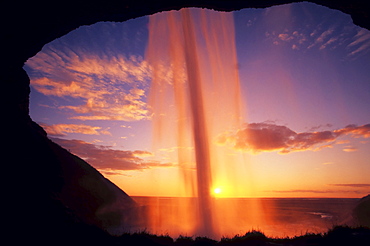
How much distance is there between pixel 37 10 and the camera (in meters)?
9.09

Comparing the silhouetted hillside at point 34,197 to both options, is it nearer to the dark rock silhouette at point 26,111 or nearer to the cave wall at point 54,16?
the dark rock silhouette at point 26,111

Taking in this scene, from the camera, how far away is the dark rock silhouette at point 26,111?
804 cm

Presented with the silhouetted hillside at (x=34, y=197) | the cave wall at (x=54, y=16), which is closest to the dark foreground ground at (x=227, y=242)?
the silhouetted hillside at (x=34, y=197)

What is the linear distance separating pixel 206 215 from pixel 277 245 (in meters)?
63.9

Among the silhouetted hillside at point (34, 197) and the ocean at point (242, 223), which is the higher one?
the silhouetted hillside at point (34, 197)

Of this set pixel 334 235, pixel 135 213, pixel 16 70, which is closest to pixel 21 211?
pixel 16 70

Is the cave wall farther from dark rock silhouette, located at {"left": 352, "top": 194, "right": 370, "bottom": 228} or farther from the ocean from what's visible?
dark rock silhouette, located at {"left": 352, "top": 194, "right": 370, "bottom": 228}

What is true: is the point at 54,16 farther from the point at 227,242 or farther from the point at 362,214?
the point at 362,214

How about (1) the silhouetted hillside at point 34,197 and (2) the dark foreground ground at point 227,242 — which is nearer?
(2) the dark foreground ground at point 227,242

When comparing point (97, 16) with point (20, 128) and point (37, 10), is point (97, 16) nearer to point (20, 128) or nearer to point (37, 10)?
point (37, 10)

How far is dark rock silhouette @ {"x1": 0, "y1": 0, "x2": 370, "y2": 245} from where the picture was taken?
8039 mm

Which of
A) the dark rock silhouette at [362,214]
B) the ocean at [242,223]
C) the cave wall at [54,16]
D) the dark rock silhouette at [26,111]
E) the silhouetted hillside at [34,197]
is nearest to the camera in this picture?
the silhouetted hillside at [34,197]

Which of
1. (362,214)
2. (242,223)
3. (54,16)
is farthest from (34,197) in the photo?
(242,223)

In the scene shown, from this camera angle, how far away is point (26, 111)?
43.1 feet
